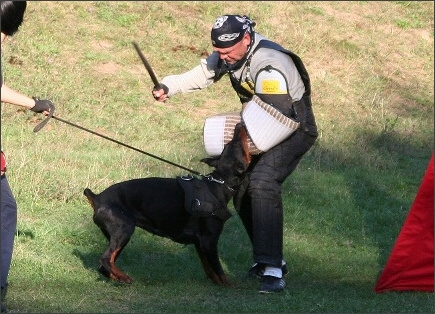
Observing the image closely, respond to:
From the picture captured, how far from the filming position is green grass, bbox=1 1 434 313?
6.40 meters

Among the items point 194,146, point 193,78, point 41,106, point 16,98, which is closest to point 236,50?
point 193,78

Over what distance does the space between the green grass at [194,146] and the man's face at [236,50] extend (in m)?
1.64

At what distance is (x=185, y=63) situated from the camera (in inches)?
566

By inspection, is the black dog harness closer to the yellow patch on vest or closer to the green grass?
the green grass

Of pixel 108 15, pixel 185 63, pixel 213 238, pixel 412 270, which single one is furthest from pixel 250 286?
pixel 108 15

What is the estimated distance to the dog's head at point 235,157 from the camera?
6.51 m

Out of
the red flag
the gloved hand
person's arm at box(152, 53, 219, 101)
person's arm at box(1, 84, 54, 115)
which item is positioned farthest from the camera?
person's arm at box(152, 53, 219, 101)

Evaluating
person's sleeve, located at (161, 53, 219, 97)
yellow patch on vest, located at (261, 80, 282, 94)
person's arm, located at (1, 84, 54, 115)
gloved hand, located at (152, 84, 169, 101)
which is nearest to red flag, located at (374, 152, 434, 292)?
yellow patch on vest, located at (261, 80, 282, 94)

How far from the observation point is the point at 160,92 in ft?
22.6

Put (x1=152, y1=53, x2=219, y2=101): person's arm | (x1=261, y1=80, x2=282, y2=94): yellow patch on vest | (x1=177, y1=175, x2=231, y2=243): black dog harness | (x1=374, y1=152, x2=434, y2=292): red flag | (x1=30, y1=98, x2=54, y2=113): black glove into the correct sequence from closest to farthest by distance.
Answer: (x1=30, y1=98, x2=54, y2=113): black glove, (x1=374, y1=152, x2=434, y2=292): red flag, (x1=261, y1=80, x2=282, y2=94): yellow patch on vest, (x1=177, y1=175, x2=231, y2=243): black dog harness, (x1=152, y1=53, x2=219, y2=101): person's arm

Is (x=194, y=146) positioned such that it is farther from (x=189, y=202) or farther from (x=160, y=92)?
(x=189, y=202)

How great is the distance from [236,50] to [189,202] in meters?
1.12

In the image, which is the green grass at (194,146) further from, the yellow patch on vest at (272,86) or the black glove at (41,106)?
the yellow patch on vest at (272,86)

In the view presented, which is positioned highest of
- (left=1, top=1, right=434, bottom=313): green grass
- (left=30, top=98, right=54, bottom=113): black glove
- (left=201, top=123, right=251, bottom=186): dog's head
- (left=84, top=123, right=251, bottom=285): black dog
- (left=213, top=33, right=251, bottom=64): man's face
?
(left=213, top=33, right=251, bottom=64): man's face
